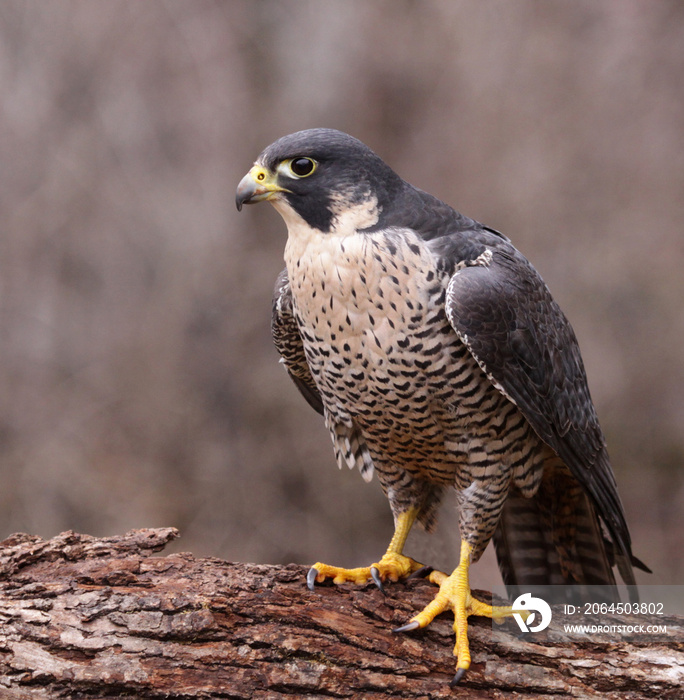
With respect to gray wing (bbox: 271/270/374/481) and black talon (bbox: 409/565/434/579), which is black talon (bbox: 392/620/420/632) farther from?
gray wing (bbox: 271/270/374/481)

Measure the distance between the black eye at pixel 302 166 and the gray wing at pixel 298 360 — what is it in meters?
0.49

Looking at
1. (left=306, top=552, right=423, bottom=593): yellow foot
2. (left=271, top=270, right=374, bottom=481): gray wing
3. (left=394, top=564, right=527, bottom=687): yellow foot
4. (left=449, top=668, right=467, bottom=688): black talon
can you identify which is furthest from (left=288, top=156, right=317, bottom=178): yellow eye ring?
(left=449, top=668, right=467, bottom=688): black talon

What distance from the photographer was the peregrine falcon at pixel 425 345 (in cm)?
256

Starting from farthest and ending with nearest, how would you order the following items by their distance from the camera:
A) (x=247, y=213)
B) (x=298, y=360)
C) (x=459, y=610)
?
(x=247, y=213)
(x=298, y=360)
(x=459, y=610)

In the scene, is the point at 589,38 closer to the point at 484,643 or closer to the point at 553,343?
the point at 553,343

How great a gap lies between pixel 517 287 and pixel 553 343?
0.33 meters

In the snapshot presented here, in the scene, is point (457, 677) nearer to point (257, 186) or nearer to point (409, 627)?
point (409, 627)

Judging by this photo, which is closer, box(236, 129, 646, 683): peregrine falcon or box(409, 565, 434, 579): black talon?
box(236, 129, 646, 683): peregrine falcon

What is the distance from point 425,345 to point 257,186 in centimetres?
80

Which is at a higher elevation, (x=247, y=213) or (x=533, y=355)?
(x=247, y=213)

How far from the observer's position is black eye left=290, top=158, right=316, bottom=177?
2588 mm

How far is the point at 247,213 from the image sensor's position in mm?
4730

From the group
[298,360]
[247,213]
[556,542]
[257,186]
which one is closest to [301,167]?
[257,186]

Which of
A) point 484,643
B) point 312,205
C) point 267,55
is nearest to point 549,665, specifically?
point 484,643
